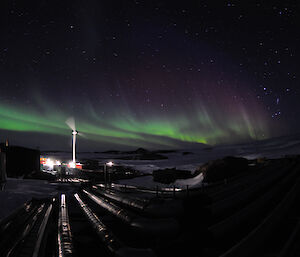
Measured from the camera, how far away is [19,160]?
3944cm

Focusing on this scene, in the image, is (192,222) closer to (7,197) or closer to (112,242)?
(112,242)

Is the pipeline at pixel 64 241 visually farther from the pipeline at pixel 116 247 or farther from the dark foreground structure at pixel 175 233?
the pipeline at pixel 116 247

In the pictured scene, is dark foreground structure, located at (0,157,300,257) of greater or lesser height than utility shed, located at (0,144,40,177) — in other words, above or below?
below

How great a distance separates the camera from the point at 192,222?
313 inches

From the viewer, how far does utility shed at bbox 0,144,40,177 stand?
1496 inches

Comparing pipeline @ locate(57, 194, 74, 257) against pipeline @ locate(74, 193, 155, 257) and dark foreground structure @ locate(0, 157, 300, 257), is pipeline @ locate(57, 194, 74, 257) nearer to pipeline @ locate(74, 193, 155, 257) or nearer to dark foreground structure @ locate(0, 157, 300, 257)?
dark foreground structure @ locate(0, 157, 300, 257)

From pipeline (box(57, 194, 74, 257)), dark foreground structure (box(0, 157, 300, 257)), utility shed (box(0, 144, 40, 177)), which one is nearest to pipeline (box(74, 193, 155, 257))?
dark foreground structure (box(0, 157, 300, 257))

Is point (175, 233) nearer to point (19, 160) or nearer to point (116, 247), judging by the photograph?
point (116, 247)

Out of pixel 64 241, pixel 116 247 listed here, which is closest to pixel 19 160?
pixel 64 241

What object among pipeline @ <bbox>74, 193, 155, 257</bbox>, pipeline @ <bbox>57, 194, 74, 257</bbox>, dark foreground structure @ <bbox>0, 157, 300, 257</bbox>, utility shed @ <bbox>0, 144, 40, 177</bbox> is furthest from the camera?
utility shed @ <bbox>0, 144, 40, 177</bbox>

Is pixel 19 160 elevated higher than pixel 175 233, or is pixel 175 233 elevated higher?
pixel 19 160

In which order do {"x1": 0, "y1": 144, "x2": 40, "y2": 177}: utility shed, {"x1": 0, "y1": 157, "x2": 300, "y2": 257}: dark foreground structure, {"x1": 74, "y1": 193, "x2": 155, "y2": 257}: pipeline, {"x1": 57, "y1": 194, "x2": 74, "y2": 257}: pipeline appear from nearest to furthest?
{"x1": 74, "y1": 193, "x2": 155, "y2": 257}: pipeline < {"x1": 0, "y1": 157, "x2": 300, "y2": 257}: dark foreground structure < {"x1": 57, "y1": 194, "x2": 74, "y2": 257}: pipeline < {"x1": 0, "y1": 144, "x2": 40, "y2": 177}: utility shed

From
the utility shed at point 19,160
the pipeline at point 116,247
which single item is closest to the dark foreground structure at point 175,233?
the pipeline at point 116,247

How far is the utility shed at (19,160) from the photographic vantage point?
38000 mm
